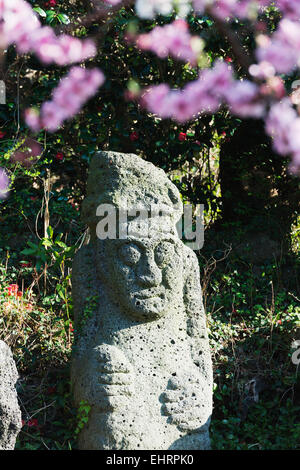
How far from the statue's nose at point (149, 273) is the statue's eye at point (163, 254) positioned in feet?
0.16

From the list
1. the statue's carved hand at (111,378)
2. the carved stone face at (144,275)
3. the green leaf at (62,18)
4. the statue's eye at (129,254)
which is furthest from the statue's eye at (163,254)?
the green leaf at (62,18)

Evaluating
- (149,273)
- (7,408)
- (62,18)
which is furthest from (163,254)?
(62,18)

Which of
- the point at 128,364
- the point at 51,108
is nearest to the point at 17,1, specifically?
the point at 51,108

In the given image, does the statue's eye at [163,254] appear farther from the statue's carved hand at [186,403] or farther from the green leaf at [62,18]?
the green leaf at [62,18]

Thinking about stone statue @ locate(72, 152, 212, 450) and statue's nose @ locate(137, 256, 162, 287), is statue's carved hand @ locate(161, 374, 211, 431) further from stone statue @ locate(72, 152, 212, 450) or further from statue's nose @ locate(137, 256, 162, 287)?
statue's nose @ locate(137, 256, 162, 287)

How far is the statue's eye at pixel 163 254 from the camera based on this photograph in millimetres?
4457

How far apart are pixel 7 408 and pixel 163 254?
123 cm

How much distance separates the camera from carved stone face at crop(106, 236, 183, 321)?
14.4ft

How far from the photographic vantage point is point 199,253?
6590mm

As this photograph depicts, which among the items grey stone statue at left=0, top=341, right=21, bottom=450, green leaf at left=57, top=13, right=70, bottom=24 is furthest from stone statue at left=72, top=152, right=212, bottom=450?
green leaf at left=57, top=13, right=70, bottom=24

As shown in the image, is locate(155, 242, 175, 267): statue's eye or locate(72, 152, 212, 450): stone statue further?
locate(155, 242, 175, 267): statue's eye

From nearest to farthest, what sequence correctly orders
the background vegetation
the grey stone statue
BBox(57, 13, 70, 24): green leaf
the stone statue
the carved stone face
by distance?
the grey stone statue
the stone statue
the carved stone face
the background vegetation
BBox(57, 13, 70, 24): green leaf

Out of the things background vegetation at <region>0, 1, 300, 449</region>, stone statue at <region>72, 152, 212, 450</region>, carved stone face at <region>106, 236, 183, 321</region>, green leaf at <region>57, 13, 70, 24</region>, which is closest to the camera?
stone statue at <region>72, 152, 212, 450</region>

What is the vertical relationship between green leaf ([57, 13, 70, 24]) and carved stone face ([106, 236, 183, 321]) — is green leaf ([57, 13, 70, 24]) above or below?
above
